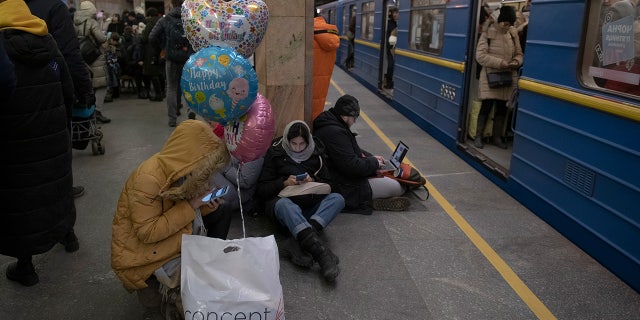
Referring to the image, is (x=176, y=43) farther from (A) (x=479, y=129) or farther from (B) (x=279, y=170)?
(A) (x=479, y=129)

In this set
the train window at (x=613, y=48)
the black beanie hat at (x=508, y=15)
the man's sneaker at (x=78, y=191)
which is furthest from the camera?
the black beanie hat at (x=508, y=15)

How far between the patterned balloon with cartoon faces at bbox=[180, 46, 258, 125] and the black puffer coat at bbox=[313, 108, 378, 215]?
3.76 feet

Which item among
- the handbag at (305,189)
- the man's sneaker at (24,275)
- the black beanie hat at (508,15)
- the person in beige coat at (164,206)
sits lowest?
the man's sneaker at (24,275)

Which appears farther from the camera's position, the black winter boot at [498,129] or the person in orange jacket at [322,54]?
the black winter boot at [498,129]

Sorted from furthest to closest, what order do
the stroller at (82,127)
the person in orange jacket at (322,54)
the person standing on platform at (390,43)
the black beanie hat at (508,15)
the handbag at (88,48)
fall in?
the person standing on platform at (390,43)
the handbag at (88,48)
the black beanie hat at (508,15)
the stroller at (82,127)
the person in orange jacket at (322,54)

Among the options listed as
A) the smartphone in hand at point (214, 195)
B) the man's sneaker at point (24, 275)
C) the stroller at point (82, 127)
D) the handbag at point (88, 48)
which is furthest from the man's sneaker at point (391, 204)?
the handbag at point (88, 48)

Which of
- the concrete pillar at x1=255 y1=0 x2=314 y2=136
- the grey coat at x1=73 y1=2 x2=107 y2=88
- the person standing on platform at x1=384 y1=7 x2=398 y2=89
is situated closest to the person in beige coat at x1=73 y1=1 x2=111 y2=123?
the grey coat at x1=73 y1=2 x2=107 y2=88

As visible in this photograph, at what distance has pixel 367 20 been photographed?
12516mm

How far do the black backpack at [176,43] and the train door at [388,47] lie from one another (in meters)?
4.92

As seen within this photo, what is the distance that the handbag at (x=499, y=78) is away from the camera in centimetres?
588

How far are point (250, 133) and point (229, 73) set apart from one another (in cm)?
41

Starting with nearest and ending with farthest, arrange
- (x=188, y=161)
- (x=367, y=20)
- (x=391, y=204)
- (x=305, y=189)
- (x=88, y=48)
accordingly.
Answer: (x=188, y=161) < (x=305, y=189) < (x=391, y=204) < (x=88, y=48) < (x=367, y=20)

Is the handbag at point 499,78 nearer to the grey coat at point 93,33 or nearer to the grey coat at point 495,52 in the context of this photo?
the grey coat at point 495,52

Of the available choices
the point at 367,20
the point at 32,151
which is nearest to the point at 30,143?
the point at 32,151
